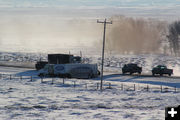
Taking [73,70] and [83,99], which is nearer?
[83,99]

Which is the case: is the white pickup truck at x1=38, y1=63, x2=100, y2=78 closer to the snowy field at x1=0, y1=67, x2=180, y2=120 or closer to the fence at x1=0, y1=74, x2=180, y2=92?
the fence at x1=0, y1=74, x2=180, y2=92

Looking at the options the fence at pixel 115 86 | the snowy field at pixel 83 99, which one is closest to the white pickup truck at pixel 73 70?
the fence at pixel 115 86

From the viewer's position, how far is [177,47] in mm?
172375

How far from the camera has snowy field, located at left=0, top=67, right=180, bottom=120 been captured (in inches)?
1035

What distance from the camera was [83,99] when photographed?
1394 inches

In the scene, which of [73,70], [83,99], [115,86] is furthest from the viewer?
[73,70]

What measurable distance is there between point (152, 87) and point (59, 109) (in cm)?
1894

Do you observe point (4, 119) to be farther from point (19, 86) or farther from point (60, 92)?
point (19, 86)

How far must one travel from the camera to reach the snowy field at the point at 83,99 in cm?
2630

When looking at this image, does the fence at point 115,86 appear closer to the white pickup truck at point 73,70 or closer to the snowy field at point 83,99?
the snowy field at point 83,99

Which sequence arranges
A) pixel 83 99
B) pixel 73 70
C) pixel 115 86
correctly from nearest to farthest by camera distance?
1. pixel 83 99
2. pixel 115 86
3. pixel 73 70

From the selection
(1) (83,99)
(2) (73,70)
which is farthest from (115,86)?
(1) (83,99)

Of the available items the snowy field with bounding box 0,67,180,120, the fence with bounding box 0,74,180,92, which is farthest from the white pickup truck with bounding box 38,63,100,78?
the snowy field with bounding box 0,67,180,120

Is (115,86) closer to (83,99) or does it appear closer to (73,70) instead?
(73,70)
